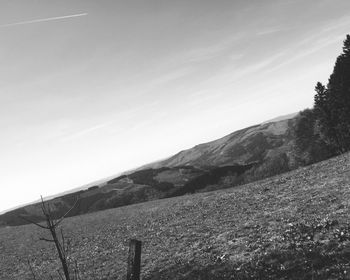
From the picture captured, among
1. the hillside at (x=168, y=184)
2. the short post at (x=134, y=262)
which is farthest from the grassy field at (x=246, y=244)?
the hillside at (x=168, y=184)

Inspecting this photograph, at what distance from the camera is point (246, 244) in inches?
754

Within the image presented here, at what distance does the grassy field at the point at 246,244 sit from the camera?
14148mm

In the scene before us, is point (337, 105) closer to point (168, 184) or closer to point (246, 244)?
point (246, 244)

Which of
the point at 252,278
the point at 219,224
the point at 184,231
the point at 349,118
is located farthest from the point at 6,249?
the point at 349,118

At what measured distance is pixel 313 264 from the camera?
516 inches

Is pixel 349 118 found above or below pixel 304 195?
above

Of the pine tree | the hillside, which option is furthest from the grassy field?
the hillside

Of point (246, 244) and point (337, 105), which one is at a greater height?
point (337, 105)

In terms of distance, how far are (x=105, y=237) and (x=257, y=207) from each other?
59.1 feet

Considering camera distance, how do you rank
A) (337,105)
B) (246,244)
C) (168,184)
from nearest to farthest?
1. (246,244)
2. (337,105)
3. (168,184)

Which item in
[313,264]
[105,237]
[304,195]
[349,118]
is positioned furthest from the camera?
[349,118]

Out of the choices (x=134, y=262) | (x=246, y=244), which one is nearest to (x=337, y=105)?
(x=246, y=244)

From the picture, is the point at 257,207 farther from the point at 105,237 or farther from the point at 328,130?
the point at 328,130

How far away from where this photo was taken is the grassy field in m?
14.1
